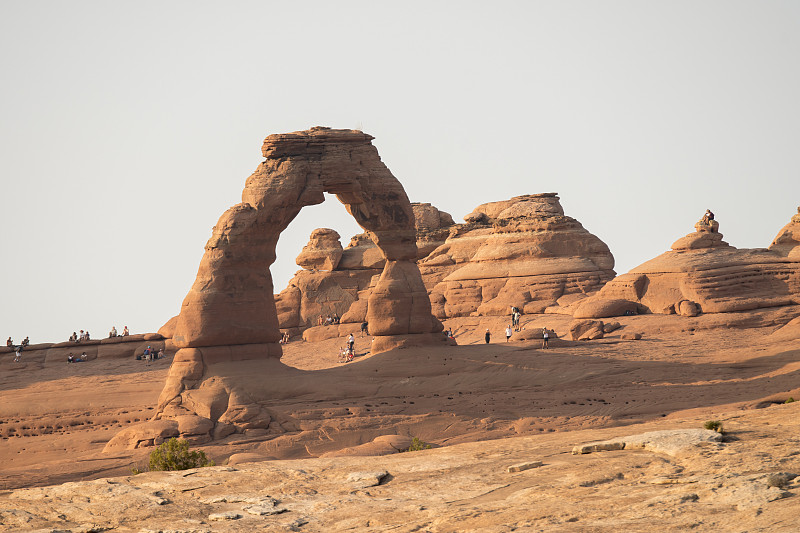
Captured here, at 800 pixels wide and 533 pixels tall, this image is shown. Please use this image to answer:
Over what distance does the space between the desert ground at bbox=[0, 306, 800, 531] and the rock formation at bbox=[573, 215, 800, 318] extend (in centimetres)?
99

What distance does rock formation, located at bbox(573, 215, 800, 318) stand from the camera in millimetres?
34312

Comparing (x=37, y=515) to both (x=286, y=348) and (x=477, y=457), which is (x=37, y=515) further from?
(x=286, y=348)

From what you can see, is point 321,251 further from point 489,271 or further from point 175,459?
point 175,459

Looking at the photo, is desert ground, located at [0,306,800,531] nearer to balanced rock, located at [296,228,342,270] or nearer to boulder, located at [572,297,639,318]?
boulder, located at [572,297,639,318]

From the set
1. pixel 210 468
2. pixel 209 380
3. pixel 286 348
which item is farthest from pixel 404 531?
pixel 286 348

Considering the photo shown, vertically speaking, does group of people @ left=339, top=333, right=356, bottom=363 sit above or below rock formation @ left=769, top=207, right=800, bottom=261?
below

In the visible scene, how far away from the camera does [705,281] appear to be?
35.0 m

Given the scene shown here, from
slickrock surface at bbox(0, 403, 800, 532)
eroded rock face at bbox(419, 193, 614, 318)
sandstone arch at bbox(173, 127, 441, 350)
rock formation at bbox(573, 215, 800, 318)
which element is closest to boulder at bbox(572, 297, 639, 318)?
rock formation at bbox(573, 215, 800, 318)

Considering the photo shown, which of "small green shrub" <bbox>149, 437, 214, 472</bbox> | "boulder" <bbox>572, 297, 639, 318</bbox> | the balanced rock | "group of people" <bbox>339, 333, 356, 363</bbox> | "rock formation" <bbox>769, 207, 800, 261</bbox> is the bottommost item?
"small green shrub" <bbox>149, 437, 214, 472</bbox>

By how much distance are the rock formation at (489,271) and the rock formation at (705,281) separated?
3583 millimetres

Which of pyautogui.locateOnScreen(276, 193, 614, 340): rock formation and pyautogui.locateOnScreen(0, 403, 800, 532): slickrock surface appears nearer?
pyautogui.locateOnScreen(0, 403, 800, 532): slickrock surface

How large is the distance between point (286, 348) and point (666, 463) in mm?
30926

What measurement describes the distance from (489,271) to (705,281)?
1139 cm

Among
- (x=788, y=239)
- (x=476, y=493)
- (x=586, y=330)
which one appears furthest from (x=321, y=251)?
(x=476, y=493)
